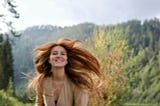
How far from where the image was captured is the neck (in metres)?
4.83

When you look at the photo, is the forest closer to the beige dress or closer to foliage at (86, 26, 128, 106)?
foliage at (86, 26, 128, 106)

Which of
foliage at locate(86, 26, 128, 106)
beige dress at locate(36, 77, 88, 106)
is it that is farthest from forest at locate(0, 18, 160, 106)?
beige dress at locate(36, 77, 88, 106)

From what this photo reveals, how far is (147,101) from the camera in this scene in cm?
12912

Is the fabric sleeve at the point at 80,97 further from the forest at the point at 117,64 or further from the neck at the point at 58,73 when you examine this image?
the forest at the point at 117,64

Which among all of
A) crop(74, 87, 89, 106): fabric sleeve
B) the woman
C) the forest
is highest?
the woman

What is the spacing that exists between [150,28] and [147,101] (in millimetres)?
59320

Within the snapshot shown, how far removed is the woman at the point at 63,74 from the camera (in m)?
4.77

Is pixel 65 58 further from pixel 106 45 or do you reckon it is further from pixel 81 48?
pixel 106 45

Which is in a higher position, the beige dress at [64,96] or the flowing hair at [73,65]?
the flowing hair at [73,65]

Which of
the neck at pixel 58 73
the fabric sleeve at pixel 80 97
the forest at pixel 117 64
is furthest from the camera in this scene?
the forest at pixel 117 64

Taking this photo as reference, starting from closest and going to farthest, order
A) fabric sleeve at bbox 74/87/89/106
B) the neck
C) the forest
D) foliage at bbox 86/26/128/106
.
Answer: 1. fabric sleeve at bbox 74/87/89/106
2. the neck
3. foliage at bbox 86/26/128/106
4. the forest

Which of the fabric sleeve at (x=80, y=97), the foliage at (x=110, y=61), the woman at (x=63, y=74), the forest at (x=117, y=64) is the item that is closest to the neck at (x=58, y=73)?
the woman at (x=63, y=74)

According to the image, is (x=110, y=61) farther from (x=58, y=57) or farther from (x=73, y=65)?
(x=58, y=57)

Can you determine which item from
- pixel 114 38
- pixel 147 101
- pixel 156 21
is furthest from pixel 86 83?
pixel 156 21
